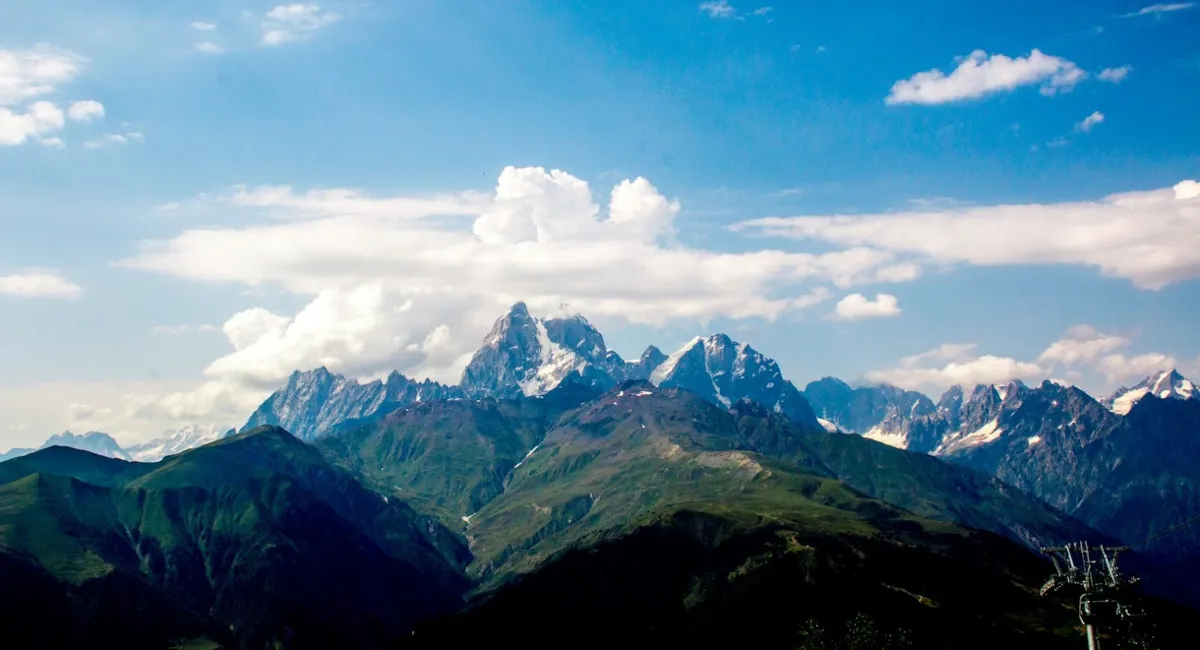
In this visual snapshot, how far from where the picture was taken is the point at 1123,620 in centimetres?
13150

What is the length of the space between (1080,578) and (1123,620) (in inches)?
272

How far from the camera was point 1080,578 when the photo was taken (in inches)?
5344
